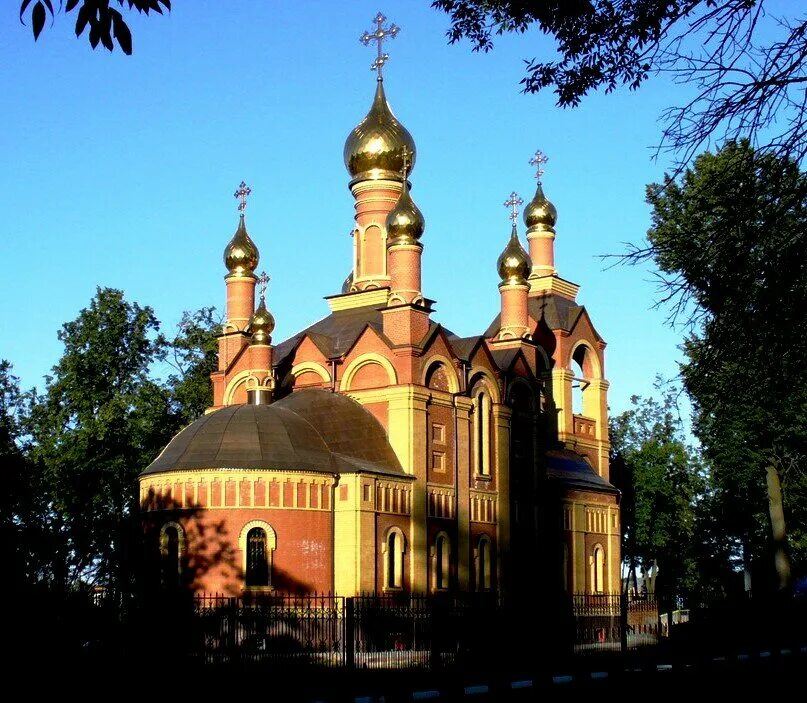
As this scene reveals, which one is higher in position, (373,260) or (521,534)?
(373,260)

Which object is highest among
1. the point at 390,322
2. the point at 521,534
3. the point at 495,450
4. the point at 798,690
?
the point at 390,322

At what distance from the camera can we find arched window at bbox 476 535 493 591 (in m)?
28.3

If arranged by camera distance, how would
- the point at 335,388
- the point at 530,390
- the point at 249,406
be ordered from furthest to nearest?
the point at 530,390 → the point at 335,388 → the point at 249,406

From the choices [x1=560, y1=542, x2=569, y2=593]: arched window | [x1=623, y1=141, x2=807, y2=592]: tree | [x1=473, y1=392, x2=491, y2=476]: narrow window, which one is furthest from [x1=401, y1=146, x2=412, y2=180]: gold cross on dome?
[x1=623, y1=141, x2=807, y2=592]: tree

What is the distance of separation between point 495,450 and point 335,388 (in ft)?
13.0

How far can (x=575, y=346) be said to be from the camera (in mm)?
34875

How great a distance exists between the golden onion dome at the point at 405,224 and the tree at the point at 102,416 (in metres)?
10.3

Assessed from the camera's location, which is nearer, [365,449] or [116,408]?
[365,449]

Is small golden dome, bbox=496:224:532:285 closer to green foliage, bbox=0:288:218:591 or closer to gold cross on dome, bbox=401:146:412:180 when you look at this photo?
gold cross on dome, bbox=401:146:412:180

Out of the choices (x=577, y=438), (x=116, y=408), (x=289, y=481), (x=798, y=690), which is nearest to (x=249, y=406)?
(x=289, y=481)

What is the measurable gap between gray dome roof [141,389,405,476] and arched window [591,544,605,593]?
8.58 metres

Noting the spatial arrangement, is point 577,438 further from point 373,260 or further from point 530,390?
point 373,260

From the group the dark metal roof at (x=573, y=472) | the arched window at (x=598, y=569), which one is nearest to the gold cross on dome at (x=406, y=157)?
the dark metal roof at (x=573, y=472)

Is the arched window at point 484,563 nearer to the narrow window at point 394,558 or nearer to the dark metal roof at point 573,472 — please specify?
the narrow window at point 394,558
